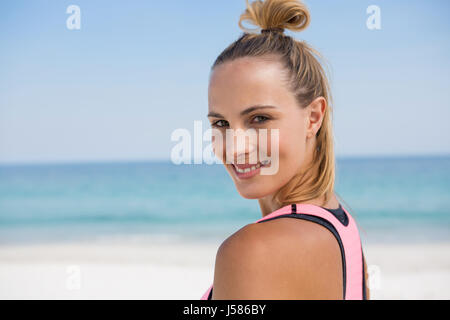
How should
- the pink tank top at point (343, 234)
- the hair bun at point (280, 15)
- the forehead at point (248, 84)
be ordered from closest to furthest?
the pink tank top at point (343, 234) < the forehead at point (248, 84) < the hair bun at point (280, 15)

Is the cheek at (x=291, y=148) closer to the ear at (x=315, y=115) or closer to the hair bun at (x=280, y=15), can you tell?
the ear at (x=315, y=115)

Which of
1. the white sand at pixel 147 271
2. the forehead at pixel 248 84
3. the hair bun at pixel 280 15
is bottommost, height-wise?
the white sand at pixel 147 271

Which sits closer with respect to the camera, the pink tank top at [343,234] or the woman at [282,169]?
the woman at [282,169]

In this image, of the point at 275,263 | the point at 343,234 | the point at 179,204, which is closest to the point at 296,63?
the point at 343,234

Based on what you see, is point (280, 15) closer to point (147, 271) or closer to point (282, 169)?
point (282, 169)

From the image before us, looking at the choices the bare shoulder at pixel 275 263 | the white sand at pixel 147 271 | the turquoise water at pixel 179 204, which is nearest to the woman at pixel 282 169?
the bare shoulder at pixel 275 263

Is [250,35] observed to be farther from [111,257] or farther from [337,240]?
[111,257]

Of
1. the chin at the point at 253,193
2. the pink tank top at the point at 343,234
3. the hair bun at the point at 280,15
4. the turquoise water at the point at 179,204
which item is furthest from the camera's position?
the turquoise water at the point at 179,204

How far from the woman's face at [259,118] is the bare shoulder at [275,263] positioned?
27 centimetres

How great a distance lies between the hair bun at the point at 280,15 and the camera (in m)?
1.53

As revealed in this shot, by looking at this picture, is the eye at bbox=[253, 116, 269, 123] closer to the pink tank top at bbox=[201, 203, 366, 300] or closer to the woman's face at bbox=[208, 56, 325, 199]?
the woman's face at bbox=[208, 56, 325, 199]

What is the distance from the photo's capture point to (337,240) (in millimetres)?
1147

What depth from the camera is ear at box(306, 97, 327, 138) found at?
4.68 ft

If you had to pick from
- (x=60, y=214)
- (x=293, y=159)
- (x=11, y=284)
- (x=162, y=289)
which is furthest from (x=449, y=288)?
(x=60, y=214)
